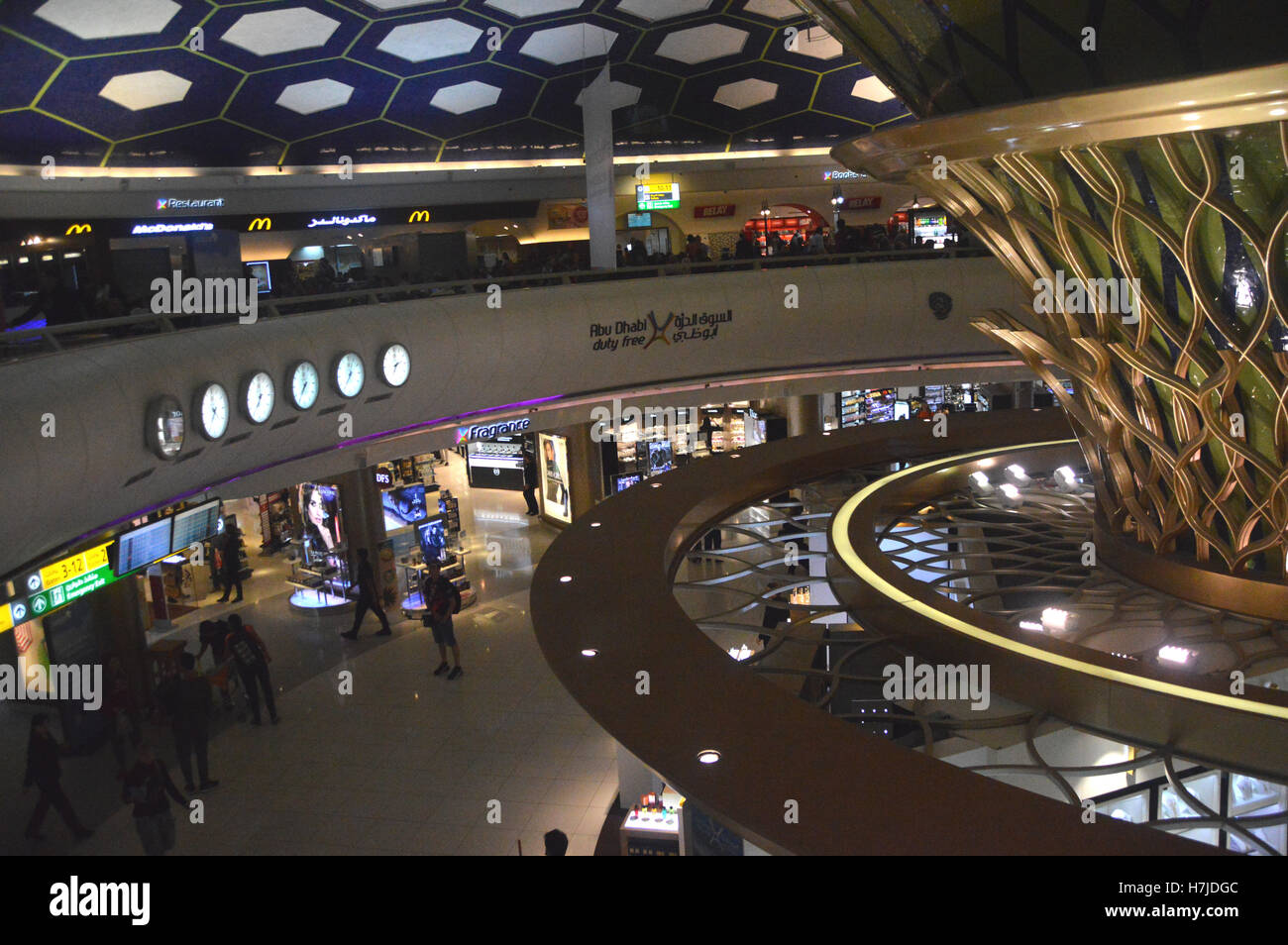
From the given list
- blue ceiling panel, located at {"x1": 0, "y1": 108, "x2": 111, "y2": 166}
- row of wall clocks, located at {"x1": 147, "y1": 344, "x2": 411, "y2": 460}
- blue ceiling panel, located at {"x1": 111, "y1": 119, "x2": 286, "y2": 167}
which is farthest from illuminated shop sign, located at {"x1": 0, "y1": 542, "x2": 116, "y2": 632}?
blue ceiling panel, located at {"x1": 111, "y1": 119, "x2": 286, "y2": 167}

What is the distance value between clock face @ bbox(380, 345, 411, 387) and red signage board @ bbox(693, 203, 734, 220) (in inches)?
686

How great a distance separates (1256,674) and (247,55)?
1630 centimetres

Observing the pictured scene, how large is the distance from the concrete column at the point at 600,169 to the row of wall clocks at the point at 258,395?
5289 millimetres

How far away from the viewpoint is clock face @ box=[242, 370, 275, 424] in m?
11.5

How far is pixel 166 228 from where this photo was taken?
65.6 feet

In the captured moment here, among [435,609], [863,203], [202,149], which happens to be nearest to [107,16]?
[202,149]

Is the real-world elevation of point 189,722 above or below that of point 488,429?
below

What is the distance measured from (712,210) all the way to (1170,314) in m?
25.4

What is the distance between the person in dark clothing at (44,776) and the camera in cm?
888

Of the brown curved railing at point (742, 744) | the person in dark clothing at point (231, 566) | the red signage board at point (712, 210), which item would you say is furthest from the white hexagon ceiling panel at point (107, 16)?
the red signage board at point (712, 210)

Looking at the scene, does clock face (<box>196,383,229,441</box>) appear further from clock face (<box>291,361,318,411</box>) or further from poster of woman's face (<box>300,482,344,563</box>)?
poster of woman's face (<box>300,482,344,563</box>)

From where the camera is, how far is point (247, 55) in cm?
1589

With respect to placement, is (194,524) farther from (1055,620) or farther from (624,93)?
(624,93)
